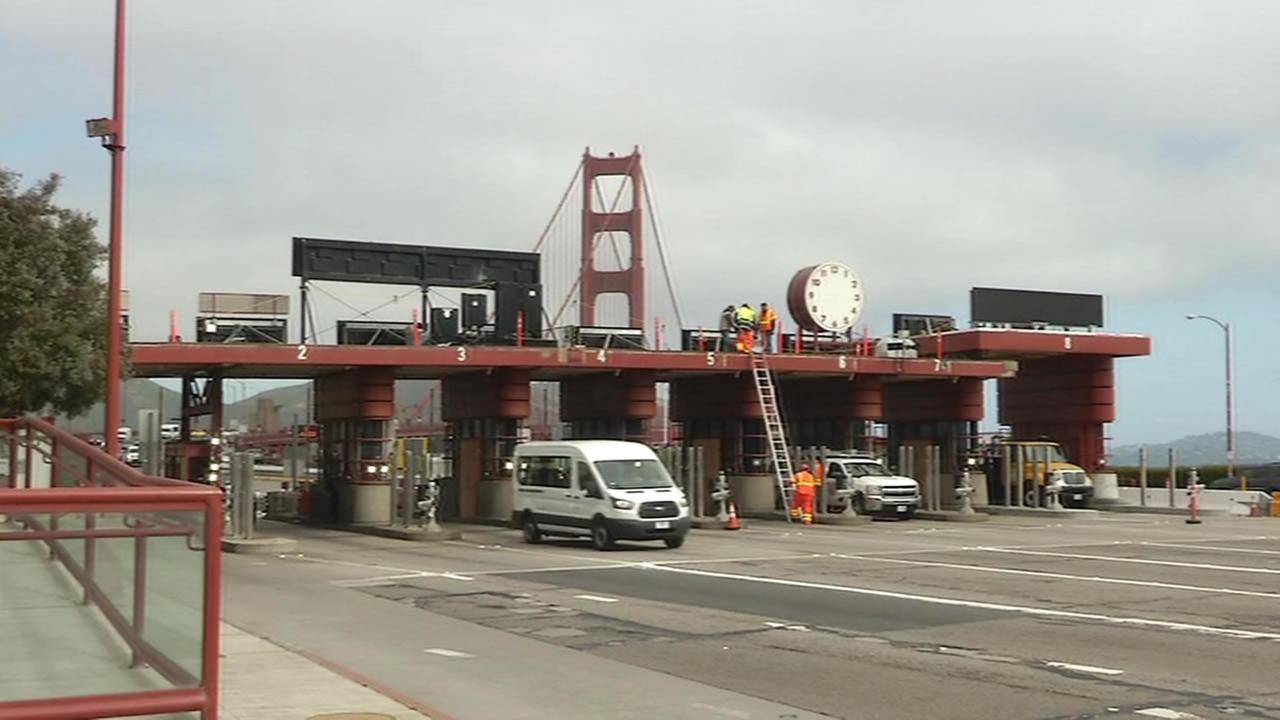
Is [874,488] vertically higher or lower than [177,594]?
lower

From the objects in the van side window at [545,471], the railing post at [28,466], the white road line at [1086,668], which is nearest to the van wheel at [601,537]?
the van side window at [545,471]

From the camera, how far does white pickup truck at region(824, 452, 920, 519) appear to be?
1453 inches

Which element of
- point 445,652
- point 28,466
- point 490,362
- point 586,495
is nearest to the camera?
point 445,652

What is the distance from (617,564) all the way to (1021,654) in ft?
36.2

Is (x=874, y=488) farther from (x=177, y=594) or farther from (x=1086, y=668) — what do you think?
(x=177, y=594)

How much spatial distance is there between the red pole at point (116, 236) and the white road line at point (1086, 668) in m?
10.8

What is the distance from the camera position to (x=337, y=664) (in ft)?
38.1

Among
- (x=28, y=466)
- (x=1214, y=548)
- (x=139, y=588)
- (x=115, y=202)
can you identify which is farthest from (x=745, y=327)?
(x=139, y=588)

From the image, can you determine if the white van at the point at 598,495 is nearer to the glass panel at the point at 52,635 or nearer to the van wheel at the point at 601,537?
the van wheel at the point at 601,537

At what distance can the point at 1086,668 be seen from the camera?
1129cm

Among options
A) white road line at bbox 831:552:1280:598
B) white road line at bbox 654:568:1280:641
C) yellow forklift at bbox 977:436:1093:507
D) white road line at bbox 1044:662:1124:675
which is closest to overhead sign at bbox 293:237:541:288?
yellow forklift at bbox 977:436:1093:507

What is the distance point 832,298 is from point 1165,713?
3450 cm

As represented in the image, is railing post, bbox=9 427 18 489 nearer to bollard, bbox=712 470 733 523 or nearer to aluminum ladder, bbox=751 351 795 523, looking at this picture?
bollard, bbox=712 470 733 523

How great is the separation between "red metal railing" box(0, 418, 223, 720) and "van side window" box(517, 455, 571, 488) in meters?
20.3
